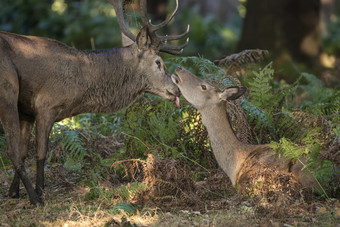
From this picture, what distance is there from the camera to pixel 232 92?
21.9 feet

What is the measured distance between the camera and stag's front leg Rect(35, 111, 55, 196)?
6574 mm

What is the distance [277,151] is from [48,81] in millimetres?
3009

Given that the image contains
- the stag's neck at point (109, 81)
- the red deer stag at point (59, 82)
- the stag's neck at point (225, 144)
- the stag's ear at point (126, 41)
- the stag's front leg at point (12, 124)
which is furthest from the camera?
the stag's ear at point (126, 41)

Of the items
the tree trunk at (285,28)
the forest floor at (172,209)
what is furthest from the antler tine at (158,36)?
the tree trunk at (285,28)

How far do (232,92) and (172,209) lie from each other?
1751mm

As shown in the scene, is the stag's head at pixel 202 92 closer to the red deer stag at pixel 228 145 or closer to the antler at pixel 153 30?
the red deer stag at pixel 228 145

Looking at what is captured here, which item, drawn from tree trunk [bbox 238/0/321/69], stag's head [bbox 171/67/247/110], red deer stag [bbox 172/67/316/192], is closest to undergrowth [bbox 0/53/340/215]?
red deer stag [bbox 172/67/316/192]

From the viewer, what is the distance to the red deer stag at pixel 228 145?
6172mm

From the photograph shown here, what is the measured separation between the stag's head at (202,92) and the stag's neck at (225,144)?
0.11 metres

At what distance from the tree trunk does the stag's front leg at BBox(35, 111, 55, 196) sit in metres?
9.58

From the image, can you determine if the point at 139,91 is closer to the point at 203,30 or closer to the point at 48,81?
the point at 48,81

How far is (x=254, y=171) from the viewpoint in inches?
243

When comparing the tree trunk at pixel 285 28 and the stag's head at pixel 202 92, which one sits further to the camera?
the tree trunk at pixel 285 28

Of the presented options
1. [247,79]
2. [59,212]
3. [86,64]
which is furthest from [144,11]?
[59,212]
